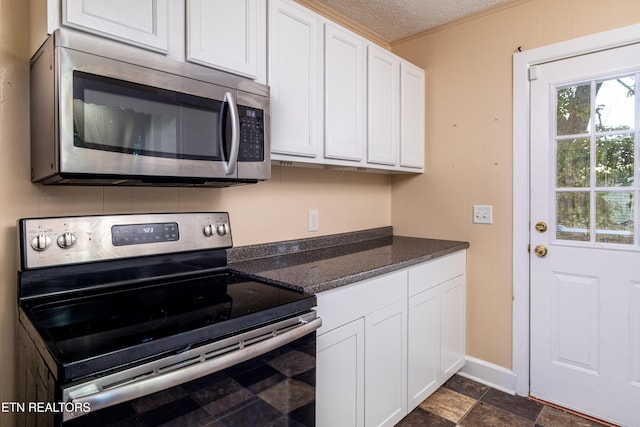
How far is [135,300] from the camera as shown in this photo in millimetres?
1178

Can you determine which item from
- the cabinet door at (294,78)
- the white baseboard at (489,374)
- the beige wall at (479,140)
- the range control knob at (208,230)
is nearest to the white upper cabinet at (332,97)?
the cabinet door at (294,78)

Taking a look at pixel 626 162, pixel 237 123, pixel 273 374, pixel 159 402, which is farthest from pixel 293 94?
pixel 626 162

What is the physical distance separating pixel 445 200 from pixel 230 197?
1485mm

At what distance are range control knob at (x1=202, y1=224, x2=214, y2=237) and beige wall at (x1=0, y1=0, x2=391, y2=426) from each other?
0.14 m

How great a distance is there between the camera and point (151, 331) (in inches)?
34.7

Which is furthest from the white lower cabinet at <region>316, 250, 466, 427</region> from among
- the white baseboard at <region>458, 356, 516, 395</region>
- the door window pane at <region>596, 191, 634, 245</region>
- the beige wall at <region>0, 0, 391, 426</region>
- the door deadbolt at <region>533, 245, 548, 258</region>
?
the door window pane at <region>596, 191, 634, 245</region>

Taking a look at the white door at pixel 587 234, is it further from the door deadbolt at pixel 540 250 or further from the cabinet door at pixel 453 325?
the cabinet door at pixel 453 325

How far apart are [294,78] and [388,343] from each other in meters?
1.30

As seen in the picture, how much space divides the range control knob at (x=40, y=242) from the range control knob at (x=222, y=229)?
59 cm

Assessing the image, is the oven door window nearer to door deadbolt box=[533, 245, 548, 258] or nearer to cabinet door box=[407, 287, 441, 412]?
cabinet door box=[407, 287, 441, 412]

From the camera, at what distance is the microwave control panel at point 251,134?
1400 millimetres

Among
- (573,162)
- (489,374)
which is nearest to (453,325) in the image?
(489,374)

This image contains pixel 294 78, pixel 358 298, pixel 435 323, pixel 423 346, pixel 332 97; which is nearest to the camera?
pixel 358 298

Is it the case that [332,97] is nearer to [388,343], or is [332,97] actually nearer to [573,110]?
[388,343]
